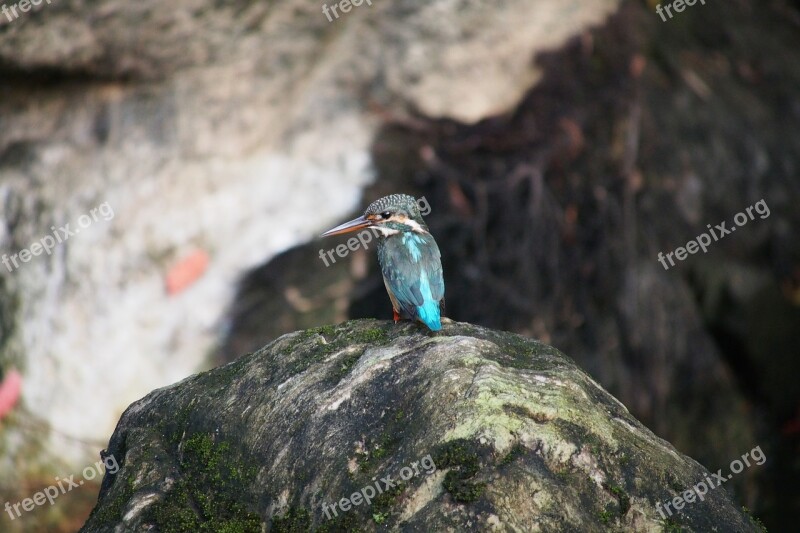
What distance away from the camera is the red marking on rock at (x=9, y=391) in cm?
673

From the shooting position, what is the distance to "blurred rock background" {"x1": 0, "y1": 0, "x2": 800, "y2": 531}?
6.76 metres

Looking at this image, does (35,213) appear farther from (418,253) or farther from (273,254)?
(418,253)

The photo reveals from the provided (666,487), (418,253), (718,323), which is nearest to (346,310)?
(418,253)

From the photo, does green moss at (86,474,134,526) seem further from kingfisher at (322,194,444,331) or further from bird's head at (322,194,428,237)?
bird's head at (322,194,428,237)

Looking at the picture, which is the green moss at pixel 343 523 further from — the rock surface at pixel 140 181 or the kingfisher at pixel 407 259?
the rock surface at pixel 140 181

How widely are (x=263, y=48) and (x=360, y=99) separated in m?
0.81

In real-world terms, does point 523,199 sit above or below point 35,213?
below

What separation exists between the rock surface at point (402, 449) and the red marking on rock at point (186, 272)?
3549 millimetres

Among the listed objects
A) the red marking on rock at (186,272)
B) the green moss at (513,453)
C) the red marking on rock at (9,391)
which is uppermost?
the green moss at (513,453)

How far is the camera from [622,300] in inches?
313

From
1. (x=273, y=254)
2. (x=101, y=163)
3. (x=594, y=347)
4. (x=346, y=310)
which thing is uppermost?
(x=101, y=163)

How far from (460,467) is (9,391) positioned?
508cm

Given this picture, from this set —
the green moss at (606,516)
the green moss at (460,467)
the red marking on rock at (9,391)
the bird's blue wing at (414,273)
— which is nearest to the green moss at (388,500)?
the green moss at (460,467)

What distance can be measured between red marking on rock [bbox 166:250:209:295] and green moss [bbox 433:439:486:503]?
455 cm
